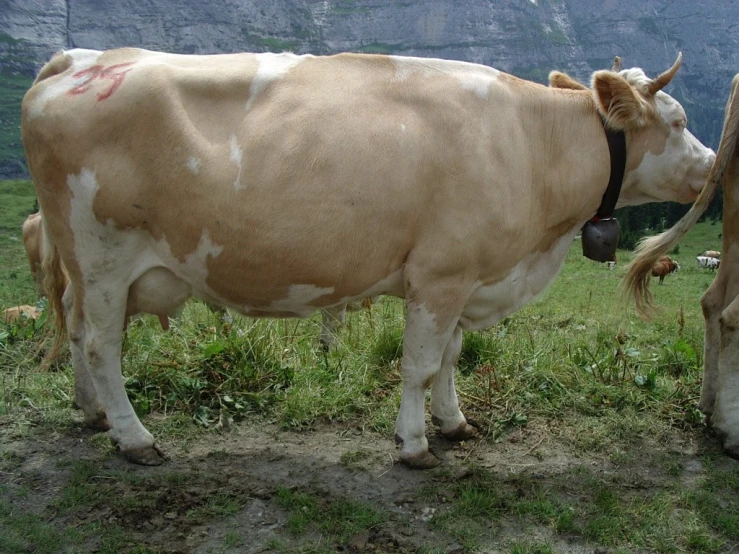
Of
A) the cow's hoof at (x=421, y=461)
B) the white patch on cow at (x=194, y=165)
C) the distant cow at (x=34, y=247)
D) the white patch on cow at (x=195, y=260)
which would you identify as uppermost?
the white patch on cow at (x=194, y=165)

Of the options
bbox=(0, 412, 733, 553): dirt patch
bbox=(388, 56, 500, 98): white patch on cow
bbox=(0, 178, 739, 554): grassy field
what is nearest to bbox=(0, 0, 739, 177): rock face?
bbox=(0, 178, 739, 554): grassy field

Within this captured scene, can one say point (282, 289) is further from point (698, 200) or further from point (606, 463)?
point (698, 200)

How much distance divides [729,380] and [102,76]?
4326 mm

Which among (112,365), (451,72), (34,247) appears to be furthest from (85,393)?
(34,247)

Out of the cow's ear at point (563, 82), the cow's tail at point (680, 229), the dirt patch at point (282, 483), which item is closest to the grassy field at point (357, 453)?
the dirt patch at point (282, 483)

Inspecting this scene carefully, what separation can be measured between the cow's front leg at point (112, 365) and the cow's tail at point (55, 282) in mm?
561

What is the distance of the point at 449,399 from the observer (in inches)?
175

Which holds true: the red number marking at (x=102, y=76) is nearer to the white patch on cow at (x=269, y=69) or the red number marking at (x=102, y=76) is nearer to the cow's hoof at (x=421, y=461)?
the white patch on cow at (x=269, y=69)

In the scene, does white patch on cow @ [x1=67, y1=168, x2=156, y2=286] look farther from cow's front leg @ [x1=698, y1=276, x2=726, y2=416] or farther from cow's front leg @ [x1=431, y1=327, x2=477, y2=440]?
cow's front leg @ [x1=698, y1=276, x2=726, y2=416]

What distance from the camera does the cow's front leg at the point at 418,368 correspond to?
3.86 m

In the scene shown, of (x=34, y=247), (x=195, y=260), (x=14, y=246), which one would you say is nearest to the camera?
(x=195, y=260)

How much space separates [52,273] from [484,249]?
9.54ft

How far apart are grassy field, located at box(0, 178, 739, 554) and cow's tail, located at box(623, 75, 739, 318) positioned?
0.75 meters

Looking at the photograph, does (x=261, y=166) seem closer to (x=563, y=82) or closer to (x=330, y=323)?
(x=563, y=82)
